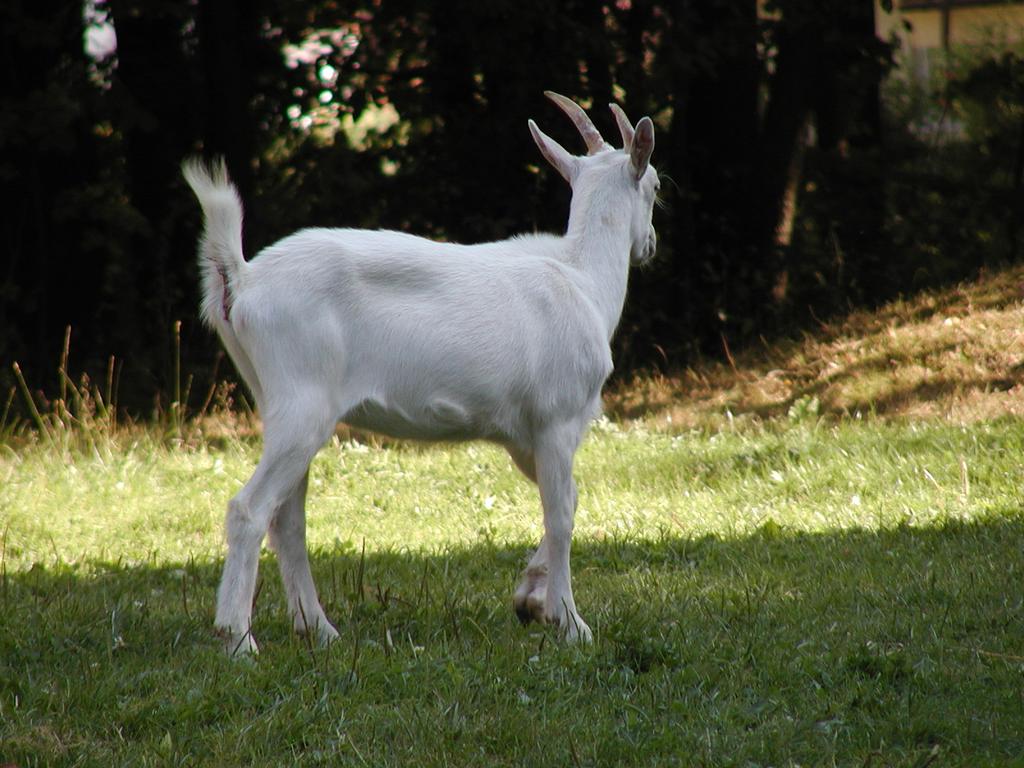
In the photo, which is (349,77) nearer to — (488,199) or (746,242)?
(488,199)

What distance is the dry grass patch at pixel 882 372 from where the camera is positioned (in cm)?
966

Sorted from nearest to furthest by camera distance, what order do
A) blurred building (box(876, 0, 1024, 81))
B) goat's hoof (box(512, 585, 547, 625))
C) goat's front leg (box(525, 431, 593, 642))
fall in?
1. goat's front leg (box(525, 431, 593, 642))
2. goat's hoof (box(512, 585, 547, 625))
3. blurred building (box(876, 0, 1024, 81))

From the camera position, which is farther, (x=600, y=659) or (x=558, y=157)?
(x=558, y=157)

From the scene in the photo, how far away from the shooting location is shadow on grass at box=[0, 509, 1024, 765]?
3.97 metres

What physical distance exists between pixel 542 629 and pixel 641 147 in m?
2.13

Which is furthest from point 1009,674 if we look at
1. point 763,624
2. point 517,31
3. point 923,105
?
point 923,105

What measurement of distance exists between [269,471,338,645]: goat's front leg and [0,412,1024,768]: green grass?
0.14 meters

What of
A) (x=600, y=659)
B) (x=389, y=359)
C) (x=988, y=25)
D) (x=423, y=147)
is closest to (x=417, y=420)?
(x=389, y=359)

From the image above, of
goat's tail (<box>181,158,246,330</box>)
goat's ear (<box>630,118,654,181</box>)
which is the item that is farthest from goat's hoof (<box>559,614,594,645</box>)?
goat's ear (<box>630,118,654,181</box>)

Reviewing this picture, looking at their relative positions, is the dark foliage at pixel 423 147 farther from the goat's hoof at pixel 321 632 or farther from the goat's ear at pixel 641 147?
the goat's hoof at pixel 321 632

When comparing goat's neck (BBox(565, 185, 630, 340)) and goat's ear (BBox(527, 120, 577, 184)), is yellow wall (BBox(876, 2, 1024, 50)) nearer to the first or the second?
goat's ear (BBox(527, 120, 577, 184))

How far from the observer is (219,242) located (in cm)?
475

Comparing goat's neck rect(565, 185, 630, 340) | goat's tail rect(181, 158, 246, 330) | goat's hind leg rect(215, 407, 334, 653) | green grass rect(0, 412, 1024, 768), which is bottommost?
green grass rect(0, 412, 1024, 768)

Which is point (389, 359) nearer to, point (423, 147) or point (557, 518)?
point (557, 518)
